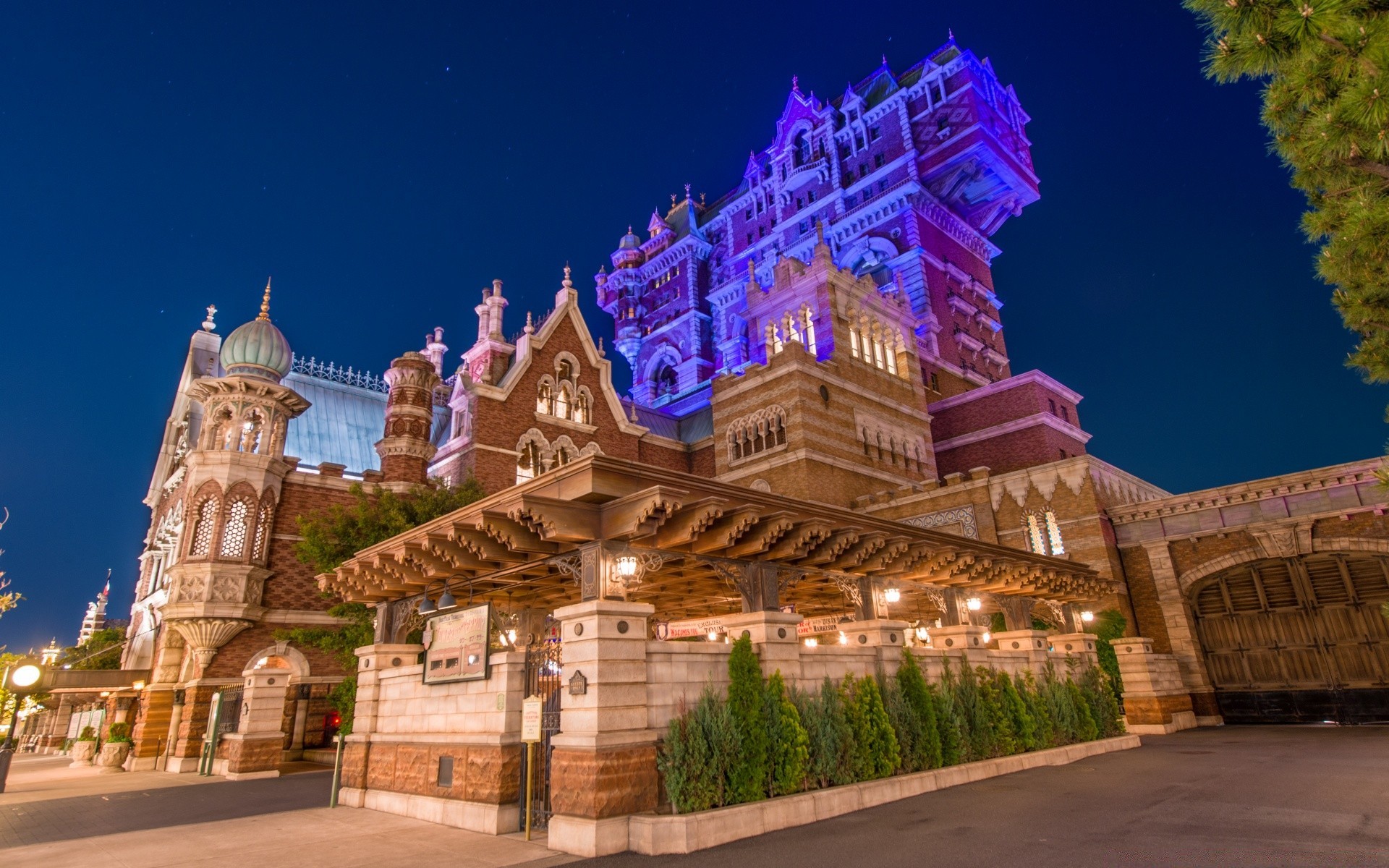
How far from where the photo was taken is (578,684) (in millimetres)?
9773

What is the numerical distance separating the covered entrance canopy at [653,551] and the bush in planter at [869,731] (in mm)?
1988

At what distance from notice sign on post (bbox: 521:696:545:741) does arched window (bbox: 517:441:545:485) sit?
21.5m

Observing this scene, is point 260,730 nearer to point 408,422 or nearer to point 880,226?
point 408,422

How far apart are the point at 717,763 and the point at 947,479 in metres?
23.2

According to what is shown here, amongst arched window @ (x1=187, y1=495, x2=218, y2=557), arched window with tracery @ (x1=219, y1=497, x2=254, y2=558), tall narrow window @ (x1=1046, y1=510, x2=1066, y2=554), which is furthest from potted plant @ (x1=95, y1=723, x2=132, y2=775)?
tall narrow window @ (x1=1046, y1=510, x2=1066, y2=554)

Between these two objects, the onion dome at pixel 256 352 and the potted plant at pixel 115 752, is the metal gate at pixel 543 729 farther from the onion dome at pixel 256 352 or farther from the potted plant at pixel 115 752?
the potted plant at pixel 115 752

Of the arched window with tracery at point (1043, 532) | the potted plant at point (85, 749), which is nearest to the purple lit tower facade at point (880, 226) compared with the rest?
the arched window with tracery at point (1043, 532)

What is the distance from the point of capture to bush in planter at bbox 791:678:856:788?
11398 millimetres

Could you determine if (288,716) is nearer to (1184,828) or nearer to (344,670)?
(344,670)

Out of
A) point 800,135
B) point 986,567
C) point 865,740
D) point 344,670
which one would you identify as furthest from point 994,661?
point 800,135

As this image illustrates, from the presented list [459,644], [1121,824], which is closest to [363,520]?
[459,644]

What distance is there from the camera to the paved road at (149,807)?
12688mm

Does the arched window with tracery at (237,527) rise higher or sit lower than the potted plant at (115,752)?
higher

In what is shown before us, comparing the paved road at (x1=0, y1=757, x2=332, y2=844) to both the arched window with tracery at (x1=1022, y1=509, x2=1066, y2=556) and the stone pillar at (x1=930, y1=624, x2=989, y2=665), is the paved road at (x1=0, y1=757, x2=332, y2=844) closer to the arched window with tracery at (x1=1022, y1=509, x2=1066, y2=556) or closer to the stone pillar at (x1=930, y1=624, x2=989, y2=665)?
the stone pillar at (x1=930, y1=624, x2=989, y2=665)
